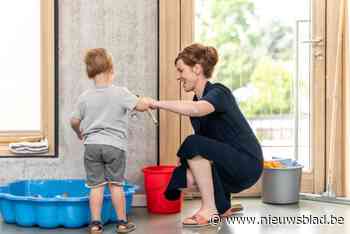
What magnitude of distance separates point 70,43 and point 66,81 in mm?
236

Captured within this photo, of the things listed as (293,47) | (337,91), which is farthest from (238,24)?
(337,91)

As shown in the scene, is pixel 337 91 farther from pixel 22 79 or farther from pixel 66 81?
pixel 22 79

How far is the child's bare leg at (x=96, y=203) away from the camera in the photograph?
9.38 feet

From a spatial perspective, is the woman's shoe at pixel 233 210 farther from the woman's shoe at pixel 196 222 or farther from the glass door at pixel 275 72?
the glass door at pixel 275 72

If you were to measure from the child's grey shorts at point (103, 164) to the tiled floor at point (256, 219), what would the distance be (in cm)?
26

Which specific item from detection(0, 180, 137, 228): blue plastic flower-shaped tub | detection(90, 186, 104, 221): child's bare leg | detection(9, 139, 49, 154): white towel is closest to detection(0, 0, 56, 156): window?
detection(9, 139, 49, 154): white towel

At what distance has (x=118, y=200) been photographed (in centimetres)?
291

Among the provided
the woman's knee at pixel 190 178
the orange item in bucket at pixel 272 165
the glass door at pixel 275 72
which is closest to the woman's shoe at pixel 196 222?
the woman's knee at pixel 190 178

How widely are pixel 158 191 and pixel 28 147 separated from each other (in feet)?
2.78

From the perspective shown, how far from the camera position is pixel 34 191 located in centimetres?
340

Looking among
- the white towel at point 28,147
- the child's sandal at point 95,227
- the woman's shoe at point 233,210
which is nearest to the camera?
the child's sandal at point 95,227

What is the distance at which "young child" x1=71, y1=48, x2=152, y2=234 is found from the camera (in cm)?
287

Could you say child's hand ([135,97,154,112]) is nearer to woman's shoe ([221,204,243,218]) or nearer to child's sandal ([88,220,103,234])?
child's sandal ([88,220,103,234])

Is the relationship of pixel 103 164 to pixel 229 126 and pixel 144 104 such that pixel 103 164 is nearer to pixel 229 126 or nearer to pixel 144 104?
pixel 144 104
